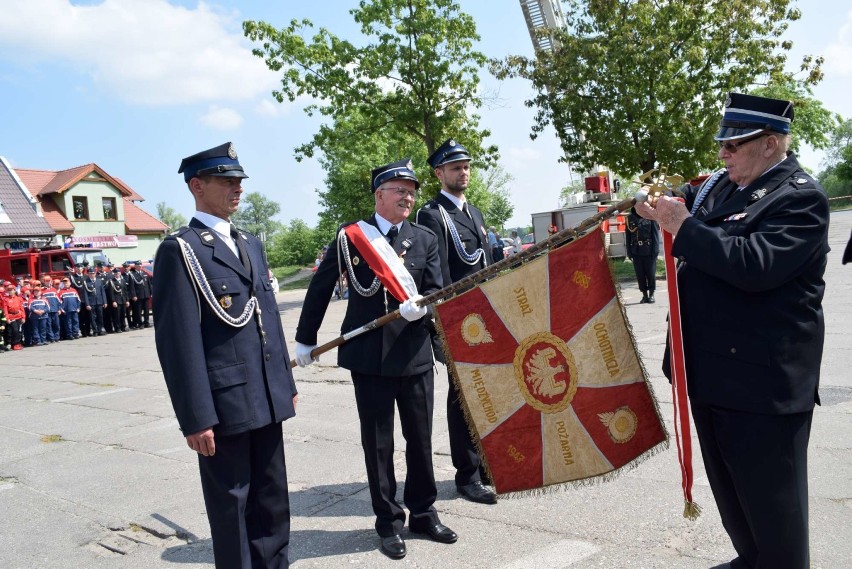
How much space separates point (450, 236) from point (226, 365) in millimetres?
2059

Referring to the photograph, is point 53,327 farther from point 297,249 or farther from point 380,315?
point 297,249

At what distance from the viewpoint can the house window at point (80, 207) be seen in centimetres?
3966

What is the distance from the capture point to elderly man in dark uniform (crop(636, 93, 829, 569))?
2.40 metres

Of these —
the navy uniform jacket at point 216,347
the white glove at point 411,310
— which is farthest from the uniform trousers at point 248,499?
the white glove at point 411,310

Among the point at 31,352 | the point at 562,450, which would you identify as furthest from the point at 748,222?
the point at 31,352

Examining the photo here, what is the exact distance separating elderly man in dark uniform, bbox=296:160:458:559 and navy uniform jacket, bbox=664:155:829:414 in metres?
1.59

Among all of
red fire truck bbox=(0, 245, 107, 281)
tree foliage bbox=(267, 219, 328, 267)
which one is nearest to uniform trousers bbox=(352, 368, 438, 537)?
red fire truck bbox=(0, 245, 107, 281)

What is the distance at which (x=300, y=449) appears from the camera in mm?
5809

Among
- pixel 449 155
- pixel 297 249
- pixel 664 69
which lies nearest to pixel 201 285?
pixel 449 155

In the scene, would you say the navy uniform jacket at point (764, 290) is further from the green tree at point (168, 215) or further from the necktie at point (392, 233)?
the green tree at point (168, 215)

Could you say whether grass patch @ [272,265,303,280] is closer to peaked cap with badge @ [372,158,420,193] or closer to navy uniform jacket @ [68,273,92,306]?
navy uniform jacket @ [68,273,92,306]

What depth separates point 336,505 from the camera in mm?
4461

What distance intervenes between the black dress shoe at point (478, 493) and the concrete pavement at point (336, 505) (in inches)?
2.4

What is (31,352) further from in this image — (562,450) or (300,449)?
(562,450)
